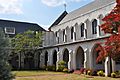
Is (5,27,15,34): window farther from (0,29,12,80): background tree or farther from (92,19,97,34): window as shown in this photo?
(0,29,12,80): background tree

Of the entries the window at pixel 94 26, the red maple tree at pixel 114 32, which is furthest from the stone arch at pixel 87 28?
the red maple tree at pixel 114 32

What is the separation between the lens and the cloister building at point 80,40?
29.9 meters

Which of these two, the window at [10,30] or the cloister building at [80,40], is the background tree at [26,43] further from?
the window at [10,30]

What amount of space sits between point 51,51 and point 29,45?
4156 millimetres

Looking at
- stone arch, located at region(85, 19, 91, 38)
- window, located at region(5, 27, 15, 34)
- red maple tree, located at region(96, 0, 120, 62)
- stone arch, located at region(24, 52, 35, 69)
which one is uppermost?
window, located at region(5, 27, 15, 34)

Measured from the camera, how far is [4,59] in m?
10.9

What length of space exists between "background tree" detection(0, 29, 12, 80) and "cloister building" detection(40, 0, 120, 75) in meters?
16.9

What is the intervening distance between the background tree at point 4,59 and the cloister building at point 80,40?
55.5 ft

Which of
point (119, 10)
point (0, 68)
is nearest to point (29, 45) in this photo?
point (119, 10)

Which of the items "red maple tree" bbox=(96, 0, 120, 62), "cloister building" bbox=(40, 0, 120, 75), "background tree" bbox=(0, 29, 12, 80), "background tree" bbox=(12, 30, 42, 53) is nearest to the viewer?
"background tree" bbox=(0, 29, 12, 80)

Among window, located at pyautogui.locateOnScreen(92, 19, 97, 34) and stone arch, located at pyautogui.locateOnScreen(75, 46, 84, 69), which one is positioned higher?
window, located at pyautogui.locateOnScreen(92, 19, 97, 34)

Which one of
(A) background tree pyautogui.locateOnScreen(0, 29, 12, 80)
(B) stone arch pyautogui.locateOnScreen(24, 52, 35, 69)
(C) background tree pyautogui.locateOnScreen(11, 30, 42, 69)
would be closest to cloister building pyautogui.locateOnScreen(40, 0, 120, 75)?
(C) background tree pyautogui.locateOnScreen(11, 30, 42, 69)

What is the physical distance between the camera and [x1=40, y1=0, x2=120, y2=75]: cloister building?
29.9 metres

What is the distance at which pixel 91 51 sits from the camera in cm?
2962
